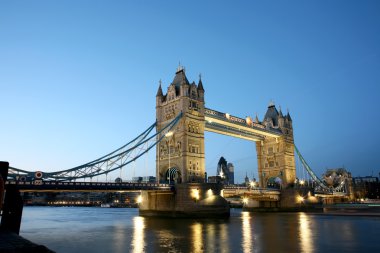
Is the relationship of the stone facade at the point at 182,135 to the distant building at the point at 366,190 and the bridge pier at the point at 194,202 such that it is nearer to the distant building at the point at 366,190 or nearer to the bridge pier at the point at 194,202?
the bridge pier at the point at 194,202

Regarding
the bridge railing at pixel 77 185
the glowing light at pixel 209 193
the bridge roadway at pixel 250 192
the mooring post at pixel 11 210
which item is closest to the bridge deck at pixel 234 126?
the bridge roadway at pixel 250 192

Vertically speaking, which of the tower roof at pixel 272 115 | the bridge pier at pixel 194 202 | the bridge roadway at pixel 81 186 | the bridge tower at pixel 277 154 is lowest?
the bridge pier at pixel 194 202

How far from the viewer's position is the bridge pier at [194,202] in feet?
150

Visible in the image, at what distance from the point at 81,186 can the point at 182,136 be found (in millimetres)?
19002

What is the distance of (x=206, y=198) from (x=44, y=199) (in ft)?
A: 596

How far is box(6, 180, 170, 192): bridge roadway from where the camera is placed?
33.4 metres

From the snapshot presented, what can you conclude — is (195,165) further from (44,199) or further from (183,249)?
(44,199)

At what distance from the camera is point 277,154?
7506 centimetres

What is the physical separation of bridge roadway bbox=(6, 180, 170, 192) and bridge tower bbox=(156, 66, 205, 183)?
19.6ft

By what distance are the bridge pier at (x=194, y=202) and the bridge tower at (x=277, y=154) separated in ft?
99.0

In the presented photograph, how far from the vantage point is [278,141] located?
7575 centimetres

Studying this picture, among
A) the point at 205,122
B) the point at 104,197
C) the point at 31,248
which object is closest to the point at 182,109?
the point at 205,122

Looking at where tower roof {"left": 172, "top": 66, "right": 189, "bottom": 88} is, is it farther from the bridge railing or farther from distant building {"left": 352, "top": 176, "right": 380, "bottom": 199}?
distant building {"left": 352, "top": 176, "right": 380, "bottom": 199}

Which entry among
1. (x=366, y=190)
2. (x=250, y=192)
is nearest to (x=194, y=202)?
(x=250, y=192)
